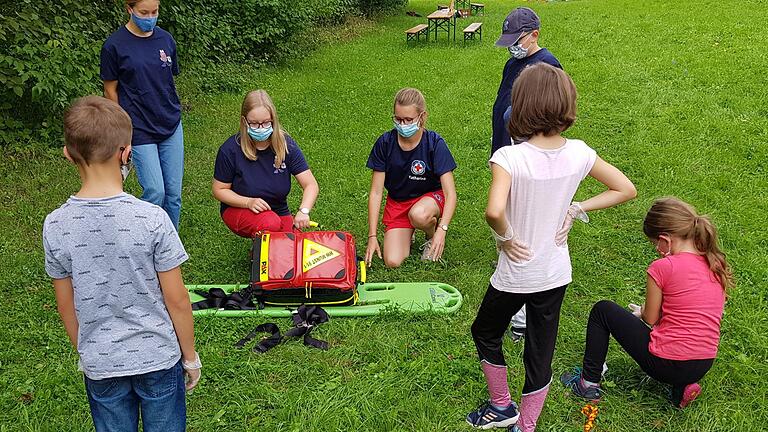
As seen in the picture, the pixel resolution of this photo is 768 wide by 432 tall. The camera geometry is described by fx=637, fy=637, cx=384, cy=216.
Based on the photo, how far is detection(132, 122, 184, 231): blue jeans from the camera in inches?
171

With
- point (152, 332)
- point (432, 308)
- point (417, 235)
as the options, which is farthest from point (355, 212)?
point (152, 332)

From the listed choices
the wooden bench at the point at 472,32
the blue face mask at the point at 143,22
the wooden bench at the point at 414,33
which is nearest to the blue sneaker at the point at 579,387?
the blue face mask at the point at 143,22

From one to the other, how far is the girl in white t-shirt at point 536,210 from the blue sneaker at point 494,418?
124 mm

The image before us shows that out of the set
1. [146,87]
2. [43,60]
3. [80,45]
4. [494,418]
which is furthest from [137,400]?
[80,45]

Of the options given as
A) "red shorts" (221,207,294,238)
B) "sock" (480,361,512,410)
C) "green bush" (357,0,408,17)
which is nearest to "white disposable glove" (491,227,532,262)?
"sock" (480,361,512,410)

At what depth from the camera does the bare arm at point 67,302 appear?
81.2 inches

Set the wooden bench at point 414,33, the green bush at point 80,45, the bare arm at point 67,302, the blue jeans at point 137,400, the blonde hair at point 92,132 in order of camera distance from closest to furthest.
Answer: the blonde hair at point 92,132
the bare arm at point 67,302
the blue jeans at point 137,400
the green bush at point 80,45
the wooden bench at point 414,33

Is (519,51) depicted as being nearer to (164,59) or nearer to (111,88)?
(164,59)

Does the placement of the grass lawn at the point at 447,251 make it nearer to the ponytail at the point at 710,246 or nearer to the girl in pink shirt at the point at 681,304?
the girl in pink shirt at the point at 681,304

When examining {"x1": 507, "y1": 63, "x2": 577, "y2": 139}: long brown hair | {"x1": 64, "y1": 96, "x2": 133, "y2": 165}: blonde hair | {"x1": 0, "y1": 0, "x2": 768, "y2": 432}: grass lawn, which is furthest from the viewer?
{"x1": 0, "y1": 0, "x2": 768, "y2": 432}: grass lawn

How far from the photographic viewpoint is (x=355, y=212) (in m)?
5.80

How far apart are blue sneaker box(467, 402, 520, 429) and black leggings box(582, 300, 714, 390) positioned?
482mm

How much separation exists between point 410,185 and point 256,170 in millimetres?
1160

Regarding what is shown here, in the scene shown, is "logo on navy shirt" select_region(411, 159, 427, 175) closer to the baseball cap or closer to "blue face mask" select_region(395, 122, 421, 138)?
"blue face mask" select_region(395, 122, 421, 138)
